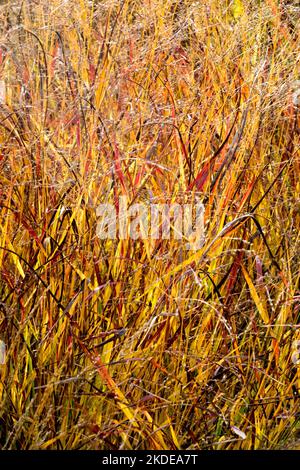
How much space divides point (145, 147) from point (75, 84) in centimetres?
35

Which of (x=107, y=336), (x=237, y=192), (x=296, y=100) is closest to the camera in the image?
(x=107, y=336)

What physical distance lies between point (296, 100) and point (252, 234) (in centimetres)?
42

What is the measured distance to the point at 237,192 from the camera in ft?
6.12

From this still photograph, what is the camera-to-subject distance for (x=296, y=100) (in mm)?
2062

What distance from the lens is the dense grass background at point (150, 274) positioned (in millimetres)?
1479

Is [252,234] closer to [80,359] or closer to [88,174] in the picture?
[88,174]

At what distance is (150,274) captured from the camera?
162 centimetres

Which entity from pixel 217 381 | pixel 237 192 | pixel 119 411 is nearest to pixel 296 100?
pixel 237 192

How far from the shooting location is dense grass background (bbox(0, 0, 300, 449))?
148 centimetres
